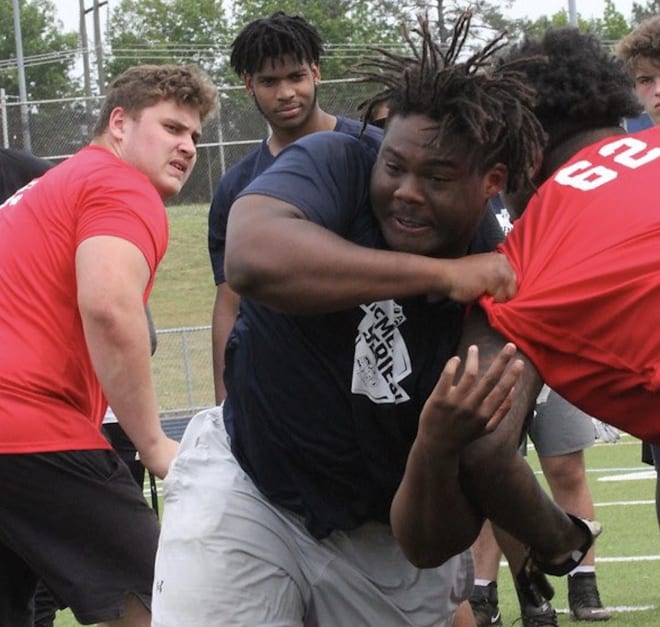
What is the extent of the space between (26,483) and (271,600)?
130 centimetres

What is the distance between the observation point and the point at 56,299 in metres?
4.65

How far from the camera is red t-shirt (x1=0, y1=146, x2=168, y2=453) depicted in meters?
4.57

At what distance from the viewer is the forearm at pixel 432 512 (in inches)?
118

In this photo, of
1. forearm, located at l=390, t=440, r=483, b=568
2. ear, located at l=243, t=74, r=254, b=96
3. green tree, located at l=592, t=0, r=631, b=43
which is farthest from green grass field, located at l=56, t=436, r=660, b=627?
green tree, located at l=592, t=0, r=631, b=43

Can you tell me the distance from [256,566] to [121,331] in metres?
1.15

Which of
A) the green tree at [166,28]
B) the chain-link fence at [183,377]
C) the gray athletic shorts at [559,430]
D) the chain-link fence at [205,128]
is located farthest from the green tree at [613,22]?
the gray athletic shorts at [559,430]

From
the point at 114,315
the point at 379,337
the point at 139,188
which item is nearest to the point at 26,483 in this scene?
the point at 114,315

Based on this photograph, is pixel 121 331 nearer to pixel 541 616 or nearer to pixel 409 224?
pixel 409 224

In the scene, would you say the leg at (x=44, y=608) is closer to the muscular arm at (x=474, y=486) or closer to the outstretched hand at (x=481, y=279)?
the muscular arm at (x=474, y=486)

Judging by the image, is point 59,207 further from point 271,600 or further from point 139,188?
point 271,600

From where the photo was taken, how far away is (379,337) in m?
3.42

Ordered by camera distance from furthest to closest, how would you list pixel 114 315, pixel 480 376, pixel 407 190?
pixel 114 315 < pixel 407 190 < pixel 480 376

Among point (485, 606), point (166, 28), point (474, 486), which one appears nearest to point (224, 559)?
point (474, 486)

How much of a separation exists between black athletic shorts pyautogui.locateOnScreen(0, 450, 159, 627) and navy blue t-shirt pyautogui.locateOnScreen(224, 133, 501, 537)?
1.08 metres
